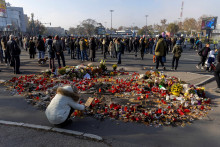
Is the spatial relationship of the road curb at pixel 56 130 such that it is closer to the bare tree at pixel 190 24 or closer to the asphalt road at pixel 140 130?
the asphalt road at pixel 140 130

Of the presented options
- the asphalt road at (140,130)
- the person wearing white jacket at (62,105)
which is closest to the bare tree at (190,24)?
the asphalt road at (140,130)

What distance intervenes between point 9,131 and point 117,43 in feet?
31.1

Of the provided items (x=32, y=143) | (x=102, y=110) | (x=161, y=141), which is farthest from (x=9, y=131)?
(x=161, y=141)

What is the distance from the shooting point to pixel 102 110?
5.41m

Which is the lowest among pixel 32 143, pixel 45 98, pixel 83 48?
pixel 32 143

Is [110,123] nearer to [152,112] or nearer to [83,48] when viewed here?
[152,112]

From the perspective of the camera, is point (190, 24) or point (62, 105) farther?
point (190, 24)

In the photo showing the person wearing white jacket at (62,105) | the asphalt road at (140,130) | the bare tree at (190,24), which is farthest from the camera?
the bare tree at (190,24)

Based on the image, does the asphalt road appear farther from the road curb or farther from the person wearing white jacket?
the person wearing white jacket

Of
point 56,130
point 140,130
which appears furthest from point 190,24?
point 56,130

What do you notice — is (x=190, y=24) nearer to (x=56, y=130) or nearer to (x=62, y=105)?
(x=62, y=105)

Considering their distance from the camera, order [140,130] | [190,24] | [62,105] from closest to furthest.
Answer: [62,105] → [140,130] → [190,24]

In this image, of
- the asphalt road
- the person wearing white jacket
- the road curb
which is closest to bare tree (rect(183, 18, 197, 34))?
the asphalt road

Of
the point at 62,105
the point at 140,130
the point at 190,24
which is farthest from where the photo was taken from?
the point at 190,24
